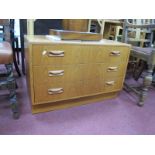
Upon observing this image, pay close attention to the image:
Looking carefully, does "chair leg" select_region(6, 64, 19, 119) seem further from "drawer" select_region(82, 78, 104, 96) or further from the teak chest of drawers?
"drawer" select_region(82, 78, 104, 96)

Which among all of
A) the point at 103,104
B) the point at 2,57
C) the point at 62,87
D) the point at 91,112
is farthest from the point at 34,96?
the point at 103,104

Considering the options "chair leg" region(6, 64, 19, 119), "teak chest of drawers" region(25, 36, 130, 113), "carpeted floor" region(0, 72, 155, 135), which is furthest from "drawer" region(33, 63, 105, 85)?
"carpeted floor" region(0, 72, 155, 135)

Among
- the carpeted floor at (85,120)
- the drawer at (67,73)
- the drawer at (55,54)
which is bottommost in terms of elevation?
the carpeted floor at (85,120)

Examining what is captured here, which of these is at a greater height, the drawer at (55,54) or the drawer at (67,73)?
the drawer at (55,54)

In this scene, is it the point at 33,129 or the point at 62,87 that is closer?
the point at 33,129

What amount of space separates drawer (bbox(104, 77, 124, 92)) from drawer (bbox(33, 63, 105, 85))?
0.33 feet

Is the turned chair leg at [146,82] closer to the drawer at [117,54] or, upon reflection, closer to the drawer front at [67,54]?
the drawer at [117,54]

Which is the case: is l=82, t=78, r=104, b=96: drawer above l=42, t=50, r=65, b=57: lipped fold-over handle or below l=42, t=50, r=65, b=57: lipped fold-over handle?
below

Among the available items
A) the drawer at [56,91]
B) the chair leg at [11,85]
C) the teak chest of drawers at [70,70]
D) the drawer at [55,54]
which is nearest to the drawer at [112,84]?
the teak chest of drawers at [70,70]

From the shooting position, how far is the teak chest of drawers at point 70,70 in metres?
0.90

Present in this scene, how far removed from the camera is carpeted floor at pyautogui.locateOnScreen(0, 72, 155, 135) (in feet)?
3.05
